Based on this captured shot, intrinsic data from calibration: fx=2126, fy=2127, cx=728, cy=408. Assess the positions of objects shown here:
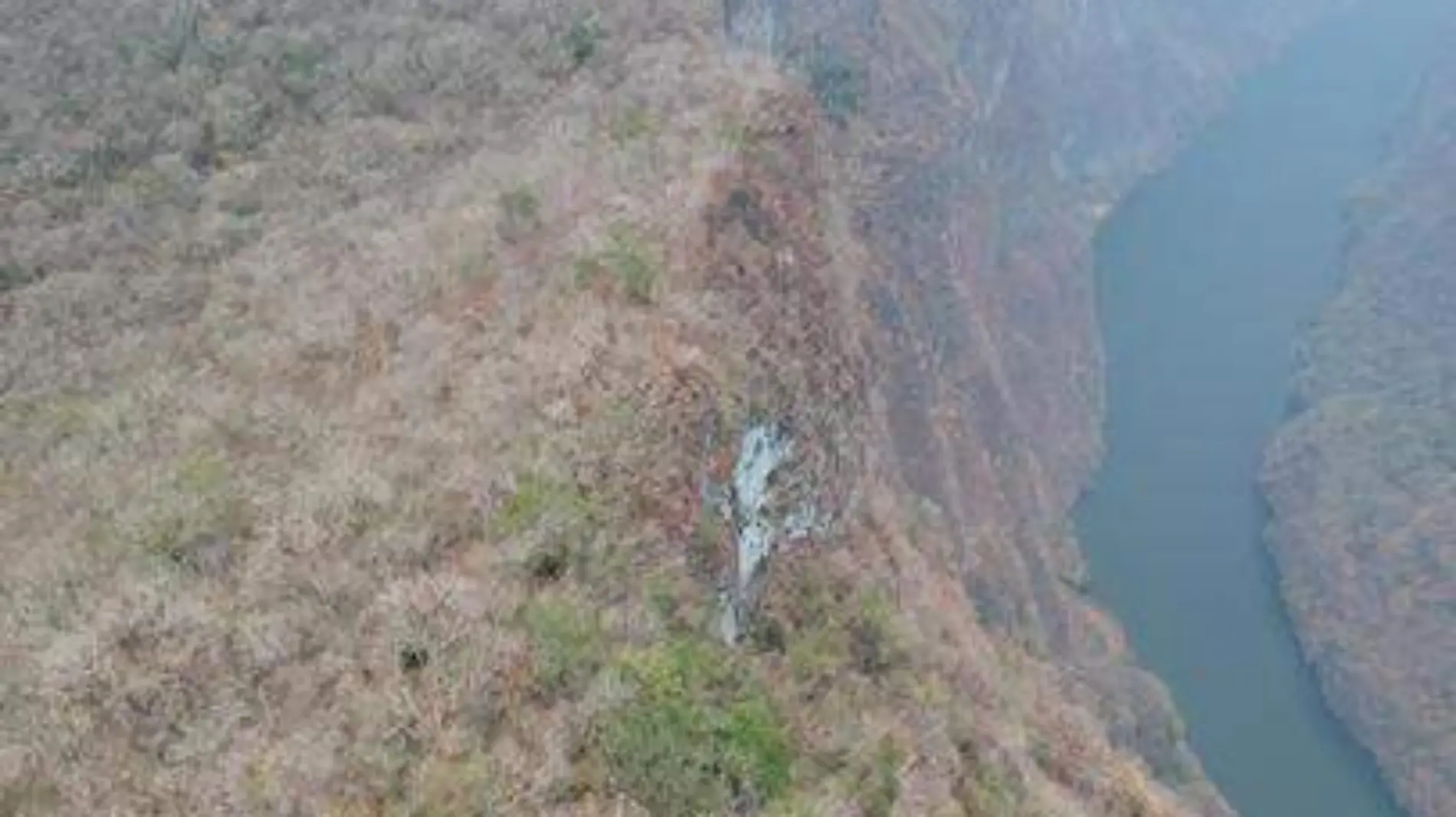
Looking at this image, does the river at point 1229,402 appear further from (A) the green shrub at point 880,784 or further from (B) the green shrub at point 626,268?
(A) the green shrub at point 880,784

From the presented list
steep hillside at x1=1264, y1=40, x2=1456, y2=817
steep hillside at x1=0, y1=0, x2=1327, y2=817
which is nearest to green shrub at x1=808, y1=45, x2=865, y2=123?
steep hillside at x1=0, y1=0, x2=1327, y2=817

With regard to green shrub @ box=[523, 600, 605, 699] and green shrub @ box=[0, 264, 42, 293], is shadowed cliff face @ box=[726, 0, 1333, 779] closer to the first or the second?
green shrub @ box=[0, 264, 42, 293]

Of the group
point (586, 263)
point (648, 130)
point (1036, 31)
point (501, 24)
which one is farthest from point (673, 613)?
point (1036, 31)

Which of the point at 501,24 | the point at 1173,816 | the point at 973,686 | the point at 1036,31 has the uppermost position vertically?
the point at 501,24

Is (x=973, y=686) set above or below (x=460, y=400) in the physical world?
below

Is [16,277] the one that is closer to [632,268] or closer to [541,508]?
[632,268]

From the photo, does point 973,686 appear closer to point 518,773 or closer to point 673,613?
point 673,613

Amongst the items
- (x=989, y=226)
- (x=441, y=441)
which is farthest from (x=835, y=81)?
(x=441, y=441)
